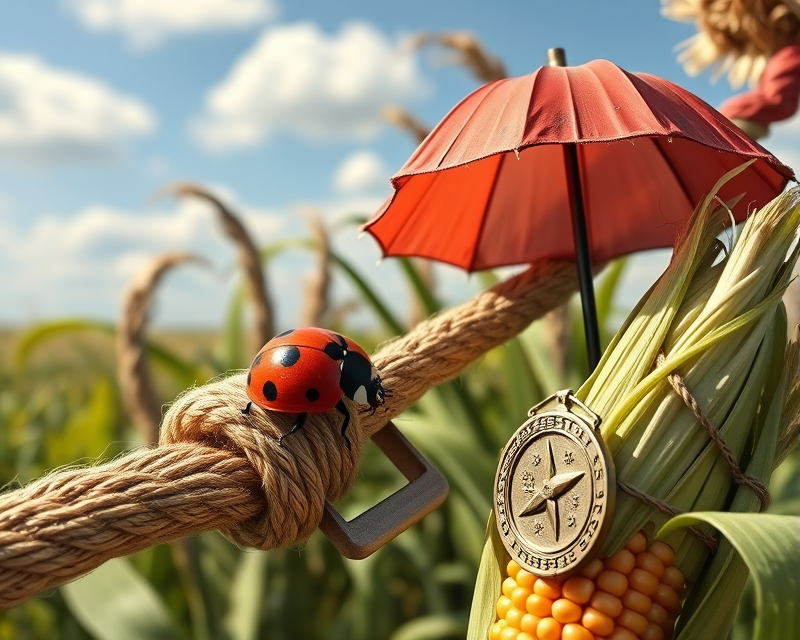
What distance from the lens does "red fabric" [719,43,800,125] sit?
2.42ft

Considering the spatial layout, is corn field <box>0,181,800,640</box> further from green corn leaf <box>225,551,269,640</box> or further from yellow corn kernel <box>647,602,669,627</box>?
yellow corn kernel <box>647,602,669,627</box>

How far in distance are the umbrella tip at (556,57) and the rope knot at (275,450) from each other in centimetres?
37

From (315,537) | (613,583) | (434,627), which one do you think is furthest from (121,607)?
(613,583)

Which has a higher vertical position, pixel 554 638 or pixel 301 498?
pixel 301 498

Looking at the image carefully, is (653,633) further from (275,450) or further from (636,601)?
(275,450)

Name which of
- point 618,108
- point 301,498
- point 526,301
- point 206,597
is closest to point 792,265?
point 618,108

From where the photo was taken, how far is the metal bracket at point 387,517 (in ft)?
1.60

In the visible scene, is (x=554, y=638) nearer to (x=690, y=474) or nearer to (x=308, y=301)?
(x=690, y=474)

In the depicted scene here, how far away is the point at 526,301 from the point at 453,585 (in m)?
1.51

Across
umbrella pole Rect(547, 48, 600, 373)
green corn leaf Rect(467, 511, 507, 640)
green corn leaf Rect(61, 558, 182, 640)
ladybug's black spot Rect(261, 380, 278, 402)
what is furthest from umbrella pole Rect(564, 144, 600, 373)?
green corn leaf Rect(61, 558, 182, 640)

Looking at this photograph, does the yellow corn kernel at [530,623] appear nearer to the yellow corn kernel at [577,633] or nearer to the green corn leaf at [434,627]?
the yellow corn kernel at [577,633]

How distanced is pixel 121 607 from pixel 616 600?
0.97 metres

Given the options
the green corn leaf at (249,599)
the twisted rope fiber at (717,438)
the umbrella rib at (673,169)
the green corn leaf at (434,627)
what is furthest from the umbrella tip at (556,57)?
the green corn leaf at (434,627)

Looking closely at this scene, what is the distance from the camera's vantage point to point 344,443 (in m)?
0.53
